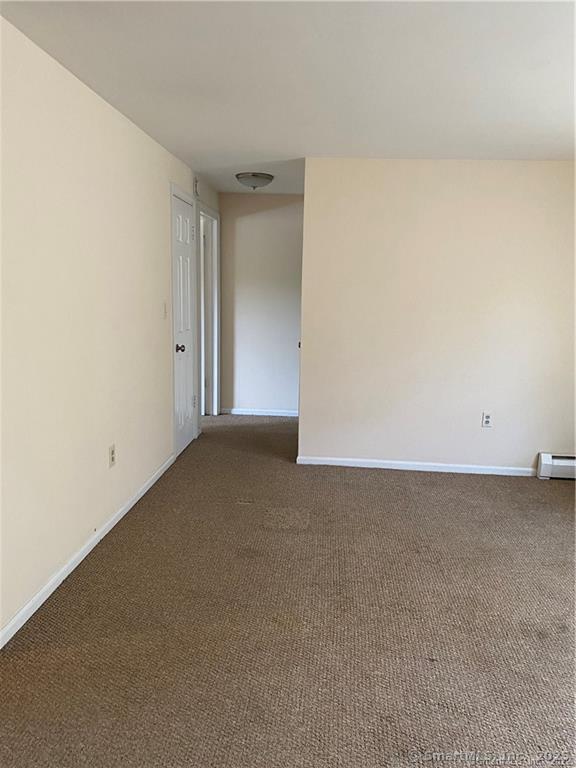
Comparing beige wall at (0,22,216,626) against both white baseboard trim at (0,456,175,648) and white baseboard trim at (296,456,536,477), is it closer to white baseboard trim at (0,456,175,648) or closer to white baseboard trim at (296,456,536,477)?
white baseboard trim at (0,456,175,648)

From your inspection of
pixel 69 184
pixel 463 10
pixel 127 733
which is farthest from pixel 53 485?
pixel 463 10

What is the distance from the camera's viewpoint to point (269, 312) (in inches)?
238

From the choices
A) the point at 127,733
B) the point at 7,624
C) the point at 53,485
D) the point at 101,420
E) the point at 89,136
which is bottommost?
the point at 127,733

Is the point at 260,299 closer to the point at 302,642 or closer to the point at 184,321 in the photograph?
the point at 184,321

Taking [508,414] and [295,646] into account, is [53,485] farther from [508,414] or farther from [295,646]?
[508,414]

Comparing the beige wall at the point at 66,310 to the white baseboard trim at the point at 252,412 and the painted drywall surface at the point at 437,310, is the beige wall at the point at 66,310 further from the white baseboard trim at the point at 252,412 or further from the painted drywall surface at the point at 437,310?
the white baseboard trim at the point at 252,412

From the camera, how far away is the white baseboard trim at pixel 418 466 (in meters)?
4.39

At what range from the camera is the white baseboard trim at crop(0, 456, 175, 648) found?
2.22 m

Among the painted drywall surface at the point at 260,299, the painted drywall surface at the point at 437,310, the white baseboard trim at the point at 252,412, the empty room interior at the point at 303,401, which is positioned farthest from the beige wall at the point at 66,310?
the white baseboard trim at the point at 252,412

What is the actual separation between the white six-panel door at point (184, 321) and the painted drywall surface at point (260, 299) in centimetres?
105

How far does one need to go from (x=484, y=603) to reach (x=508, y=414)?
2.08 metres

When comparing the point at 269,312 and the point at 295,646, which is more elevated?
the point at 269,312

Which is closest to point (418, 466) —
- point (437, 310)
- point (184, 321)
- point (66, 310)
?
point (437, 310)

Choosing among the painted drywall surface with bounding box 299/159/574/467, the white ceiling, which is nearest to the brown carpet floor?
the painted drywall surface with bounding box 299/159/574/467
